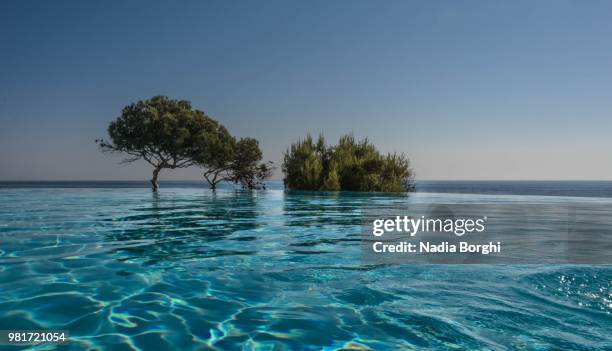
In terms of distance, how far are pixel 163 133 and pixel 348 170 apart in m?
14.1

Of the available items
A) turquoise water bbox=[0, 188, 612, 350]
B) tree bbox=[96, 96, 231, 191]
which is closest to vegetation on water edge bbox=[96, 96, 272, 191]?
tree bbox=[96, 96, 231, 191]

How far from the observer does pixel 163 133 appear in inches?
1119

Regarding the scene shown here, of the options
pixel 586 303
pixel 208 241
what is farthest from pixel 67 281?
pixel 586 303

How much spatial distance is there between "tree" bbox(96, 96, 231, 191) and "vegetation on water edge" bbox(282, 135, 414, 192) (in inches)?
309

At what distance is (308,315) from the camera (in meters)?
3.12

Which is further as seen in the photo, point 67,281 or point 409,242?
point 409,242

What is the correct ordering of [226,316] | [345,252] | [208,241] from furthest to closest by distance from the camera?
1. [208,241]
2. [345,252]
3. [226,316]

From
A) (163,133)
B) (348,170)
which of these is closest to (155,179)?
(163,133)

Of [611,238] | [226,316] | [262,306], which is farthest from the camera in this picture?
[611,238]

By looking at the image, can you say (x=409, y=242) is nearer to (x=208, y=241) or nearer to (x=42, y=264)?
(x=208, y=241)

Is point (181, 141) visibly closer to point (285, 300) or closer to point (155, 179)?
point (155, 179)

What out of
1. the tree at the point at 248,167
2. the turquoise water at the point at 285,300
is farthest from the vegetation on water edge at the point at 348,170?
the turquoise water at the point at 285,300

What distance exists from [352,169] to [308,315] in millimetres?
23483

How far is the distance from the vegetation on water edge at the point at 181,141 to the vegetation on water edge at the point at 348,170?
6291mm
